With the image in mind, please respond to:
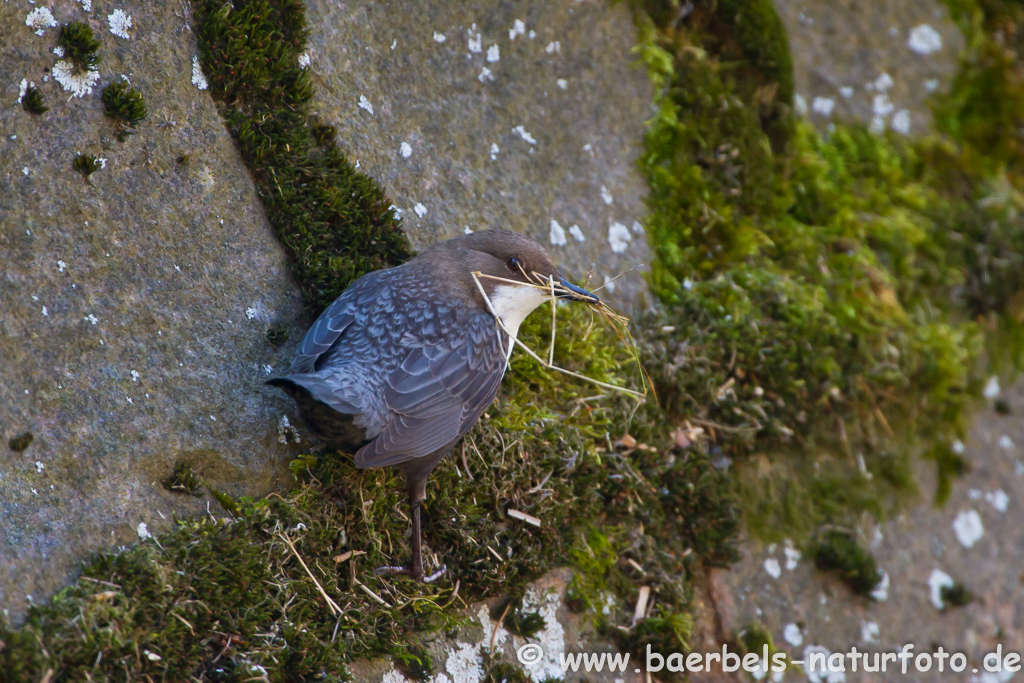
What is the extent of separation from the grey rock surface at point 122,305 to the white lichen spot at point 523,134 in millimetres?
1501

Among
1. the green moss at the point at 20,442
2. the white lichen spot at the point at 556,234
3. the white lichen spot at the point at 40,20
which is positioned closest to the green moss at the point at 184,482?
the green moss at the point at 20,442

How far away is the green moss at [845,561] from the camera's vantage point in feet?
14.9

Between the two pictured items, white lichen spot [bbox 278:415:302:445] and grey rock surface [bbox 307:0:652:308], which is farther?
grey rock surface [bbox 307:0:652:308]

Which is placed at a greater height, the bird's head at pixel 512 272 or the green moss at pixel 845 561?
the bird's head at pixel 512 272

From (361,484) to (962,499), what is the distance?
3.99 m

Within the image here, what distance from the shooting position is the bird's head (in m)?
3.71

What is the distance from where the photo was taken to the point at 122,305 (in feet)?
10.3

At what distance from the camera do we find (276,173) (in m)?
3.58

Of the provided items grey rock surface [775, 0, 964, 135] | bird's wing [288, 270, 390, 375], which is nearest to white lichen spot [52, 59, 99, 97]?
bird's wing [288, 270, 390, 375]

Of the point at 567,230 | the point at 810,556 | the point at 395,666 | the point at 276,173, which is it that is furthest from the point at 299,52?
the point at 810,556

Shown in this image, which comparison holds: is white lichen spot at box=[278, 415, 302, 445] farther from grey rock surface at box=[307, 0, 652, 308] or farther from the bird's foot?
grey rock surface at box=[307, 0, 652, 308]

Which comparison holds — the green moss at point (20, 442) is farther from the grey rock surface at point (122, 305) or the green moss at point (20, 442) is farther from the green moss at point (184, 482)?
the green moss at point (184, 482)

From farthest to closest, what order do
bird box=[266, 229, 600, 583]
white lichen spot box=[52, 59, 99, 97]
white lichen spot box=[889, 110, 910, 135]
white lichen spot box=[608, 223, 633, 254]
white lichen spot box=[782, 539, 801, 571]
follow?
white lichen spot box=[889, 110, 910, 135], white lichen spot box=[608, 223, 633, 254], white lichen spot box=[782, 539, 801, 571], white lichen spot box=[52, 59, 99, 97], bird box=[266, 229, 600, 583]

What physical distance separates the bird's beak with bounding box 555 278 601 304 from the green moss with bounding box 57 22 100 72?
82.4 inches
